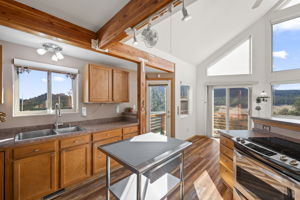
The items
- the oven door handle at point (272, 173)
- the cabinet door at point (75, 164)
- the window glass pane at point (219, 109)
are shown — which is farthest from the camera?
the window glass pane at point (219, 109)

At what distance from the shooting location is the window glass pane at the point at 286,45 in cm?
346

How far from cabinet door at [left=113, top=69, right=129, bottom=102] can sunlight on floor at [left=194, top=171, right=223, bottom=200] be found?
7.40 feet

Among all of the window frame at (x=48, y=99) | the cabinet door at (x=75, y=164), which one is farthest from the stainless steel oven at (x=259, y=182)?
the window frame at (x=48, y=99)

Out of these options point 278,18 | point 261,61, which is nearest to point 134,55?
point 261,61

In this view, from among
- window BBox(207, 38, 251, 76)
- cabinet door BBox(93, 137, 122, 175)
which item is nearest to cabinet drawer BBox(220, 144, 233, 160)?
cabinet door BBox(93, 137, 122, 175)

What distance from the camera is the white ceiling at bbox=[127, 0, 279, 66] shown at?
2.48 metres

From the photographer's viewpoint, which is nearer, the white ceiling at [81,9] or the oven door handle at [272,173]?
the oven door handle at [272,173]

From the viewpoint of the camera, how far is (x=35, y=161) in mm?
1613

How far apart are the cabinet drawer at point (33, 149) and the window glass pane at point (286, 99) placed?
565 centimetres

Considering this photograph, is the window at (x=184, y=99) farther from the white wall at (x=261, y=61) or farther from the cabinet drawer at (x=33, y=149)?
the cabinet drawer at (x=33, y=149)

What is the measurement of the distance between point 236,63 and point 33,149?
5630mm

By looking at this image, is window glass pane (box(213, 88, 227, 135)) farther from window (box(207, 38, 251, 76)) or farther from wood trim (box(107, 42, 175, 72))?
wood trim (box(107, 42, 175, 72))

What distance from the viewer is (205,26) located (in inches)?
116

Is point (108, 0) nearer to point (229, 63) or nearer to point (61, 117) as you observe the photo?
point (61, 117)
